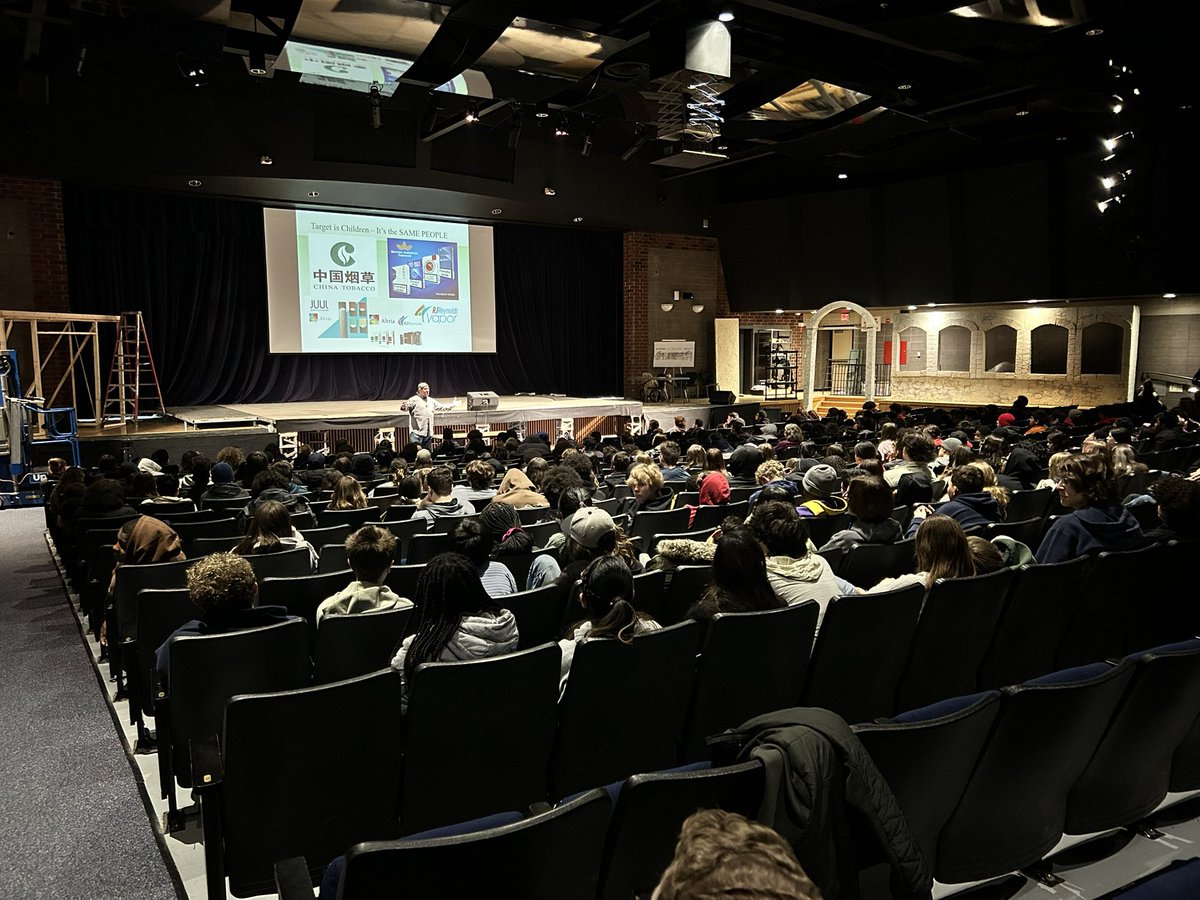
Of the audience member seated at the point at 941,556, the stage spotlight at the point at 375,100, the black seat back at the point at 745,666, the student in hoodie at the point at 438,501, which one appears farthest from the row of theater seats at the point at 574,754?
the stage spotlight at the point at 375,100

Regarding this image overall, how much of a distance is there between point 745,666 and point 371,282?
14899 millimetres

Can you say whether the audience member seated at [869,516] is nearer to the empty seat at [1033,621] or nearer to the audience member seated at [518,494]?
the empty seat at [1033,621]

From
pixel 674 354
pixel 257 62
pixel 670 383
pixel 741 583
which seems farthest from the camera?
pixel 674 354

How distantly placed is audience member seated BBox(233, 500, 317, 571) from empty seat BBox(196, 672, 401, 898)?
2248mm

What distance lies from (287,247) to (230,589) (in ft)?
45.8

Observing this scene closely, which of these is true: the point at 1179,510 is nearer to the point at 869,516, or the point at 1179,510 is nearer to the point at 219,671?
the point at 869,516

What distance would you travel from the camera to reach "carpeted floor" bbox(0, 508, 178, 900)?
106 inches

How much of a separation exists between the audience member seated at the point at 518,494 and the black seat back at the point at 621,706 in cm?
309

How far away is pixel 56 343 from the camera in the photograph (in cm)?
1193

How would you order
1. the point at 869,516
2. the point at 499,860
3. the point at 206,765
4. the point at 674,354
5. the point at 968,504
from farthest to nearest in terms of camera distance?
the point at 674,354 → the point at 968,504 → the point at 869,516 → the point at 206,765 → the point at 499,860

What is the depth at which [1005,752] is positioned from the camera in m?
2.16

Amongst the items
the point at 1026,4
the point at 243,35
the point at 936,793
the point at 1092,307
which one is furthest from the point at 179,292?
the point at 1092,307

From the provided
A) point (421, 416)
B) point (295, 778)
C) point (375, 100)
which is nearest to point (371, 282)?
point (421, 416)

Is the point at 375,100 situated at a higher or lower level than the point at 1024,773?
higher
